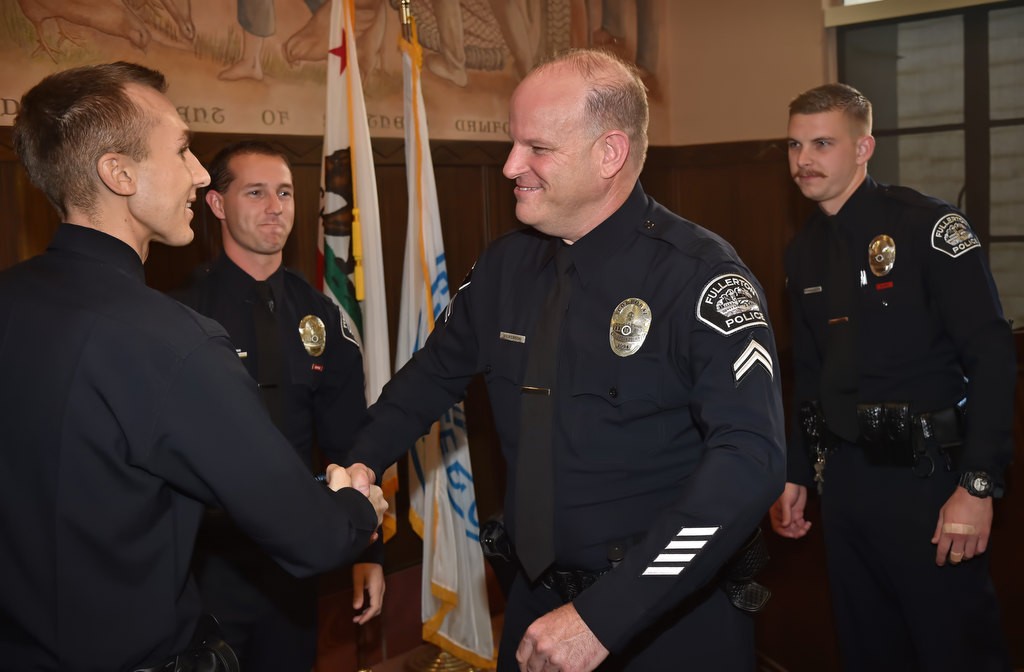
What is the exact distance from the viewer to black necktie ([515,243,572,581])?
1941 mm

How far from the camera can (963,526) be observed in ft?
8.63

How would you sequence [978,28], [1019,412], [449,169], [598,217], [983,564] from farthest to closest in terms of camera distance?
[978,28]
[449,169]
[1019,412]
[983,564]
[598,217]

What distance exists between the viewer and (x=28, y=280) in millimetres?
1588

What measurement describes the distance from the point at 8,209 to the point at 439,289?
1.56 m

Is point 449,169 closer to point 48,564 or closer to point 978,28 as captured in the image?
point 978,28

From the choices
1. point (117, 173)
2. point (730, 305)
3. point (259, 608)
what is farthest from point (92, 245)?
point (259, 608)

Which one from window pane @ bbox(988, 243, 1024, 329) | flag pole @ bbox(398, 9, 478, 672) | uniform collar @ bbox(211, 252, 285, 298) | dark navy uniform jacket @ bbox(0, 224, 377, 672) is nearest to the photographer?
dark navy uniform jacket @ bbox(0, 224, 377, 672)

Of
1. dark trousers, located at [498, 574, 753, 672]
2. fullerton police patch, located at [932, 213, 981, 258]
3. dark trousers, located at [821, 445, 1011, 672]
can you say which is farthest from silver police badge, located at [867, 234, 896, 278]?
dark trousers, located at [498, 574, 753, 672]

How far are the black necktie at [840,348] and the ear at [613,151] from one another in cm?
131

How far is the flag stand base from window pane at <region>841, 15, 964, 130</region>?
356cm

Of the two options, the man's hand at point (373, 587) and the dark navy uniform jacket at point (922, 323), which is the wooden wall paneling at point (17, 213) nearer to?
the man's hand at point (373, 587)

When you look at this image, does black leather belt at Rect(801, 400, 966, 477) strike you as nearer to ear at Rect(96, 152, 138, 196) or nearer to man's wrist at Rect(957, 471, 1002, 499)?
man's wrist at Rect(957, 471, 1002, 499)

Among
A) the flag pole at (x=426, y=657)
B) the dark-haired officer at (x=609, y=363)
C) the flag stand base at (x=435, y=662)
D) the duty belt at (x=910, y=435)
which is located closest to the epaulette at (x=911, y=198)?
the duty belt at (x=910, y=435)

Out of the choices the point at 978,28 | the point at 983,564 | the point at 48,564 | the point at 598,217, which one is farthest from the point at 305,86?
the point at 978,28
